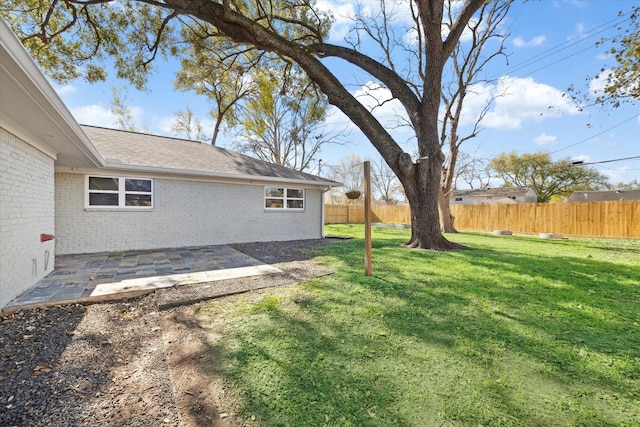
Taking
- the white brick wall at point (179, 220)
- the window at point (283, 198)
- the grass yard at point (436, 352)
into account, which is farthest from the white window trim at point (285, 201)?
the grass yard at point (436, 352)

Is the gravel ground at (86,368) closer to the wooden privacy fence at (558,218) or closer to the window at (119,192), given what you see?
the window at (119,192)

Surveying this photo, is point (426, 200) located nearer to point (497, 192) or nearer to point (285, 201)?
point (285, 201)

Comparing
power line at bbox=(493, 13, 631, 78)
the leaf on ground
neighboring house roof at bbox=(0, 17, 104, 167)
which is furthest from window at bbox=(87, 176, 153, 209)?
power line at bbox=(493, 13, 631, 78)

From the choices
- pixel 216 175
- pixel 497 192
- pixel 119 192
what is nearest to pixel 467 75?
pixel 216 175

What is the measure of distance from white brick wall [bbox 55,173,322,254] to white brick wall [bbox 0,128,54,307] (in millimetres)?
2126

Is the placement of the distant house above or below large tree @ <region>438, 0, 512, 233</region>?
below

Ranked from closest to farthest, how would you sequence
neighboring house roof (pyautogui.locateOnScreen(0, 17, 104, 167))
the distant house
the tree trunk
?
1. neighboring house roof (pyautogui.locateOnScreen(0, 17, 104, 167))
2. the tree trunk
3. the distant house

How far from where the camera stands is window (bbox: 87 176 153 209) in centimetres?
712

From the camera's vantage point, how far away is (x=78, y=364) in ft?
7.62

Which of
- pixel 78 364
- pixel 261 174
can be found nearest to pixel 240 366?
pixel 78 364

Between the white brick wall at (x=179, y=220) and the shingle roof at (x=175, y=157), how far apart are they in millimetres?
555

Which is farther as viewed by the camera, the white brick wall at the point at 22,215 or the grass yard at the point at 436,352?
the white brick wall at the point at 22,215

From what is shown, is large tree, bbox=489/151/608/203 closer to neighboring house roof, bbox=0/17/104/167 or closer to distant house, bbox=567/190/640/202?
distant house, bbox=567/190/640/202

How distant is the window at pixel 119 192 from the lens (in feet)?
23.4
